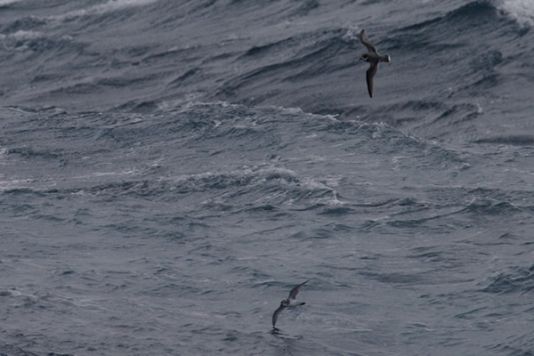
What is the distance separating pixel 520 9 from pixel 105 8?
27.0 meters

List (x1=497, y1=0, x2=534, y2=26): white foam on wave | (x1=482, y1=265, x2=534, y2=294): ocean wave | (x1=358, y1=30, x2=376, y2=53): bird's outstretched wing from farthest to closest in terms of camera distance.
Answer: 1. (x1=497, y1=0, x2=534, y2=26): white foam on wave
2. (x1=482, y1=265, x2=534, y2=294): ocean wave
3. (x1=358, y1=30, x2=376, y2=53): bird's outstretched wing

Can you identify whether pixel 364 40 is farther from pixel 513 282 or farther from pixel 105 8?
pixel 105 8

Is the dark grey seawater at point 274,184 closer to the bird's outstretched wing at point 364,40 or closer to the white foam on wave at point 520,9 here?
the white foam on wave at point 520,9

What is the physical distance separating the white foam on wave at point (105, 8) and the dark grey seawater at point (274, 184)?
20.1 feet

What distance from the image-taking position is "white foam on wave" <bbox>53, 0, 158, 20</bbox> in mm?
75412

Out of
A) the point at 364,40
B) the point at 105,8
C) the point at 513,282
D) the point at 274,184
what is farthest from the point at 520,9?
the point at 105,8

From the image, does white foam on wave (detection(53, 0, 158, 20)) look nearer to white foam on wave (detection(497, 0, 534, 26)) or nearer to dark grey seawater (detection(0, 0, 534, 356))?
dark grey seawater (detection(0, 0, 534, 356))

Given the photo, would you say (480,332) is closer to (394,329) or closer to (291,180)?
(394,329)

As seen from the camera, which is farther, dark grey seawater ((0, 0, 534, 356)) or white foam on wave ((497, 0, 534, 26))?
white foam on wave ((497, 0, 534, 26))

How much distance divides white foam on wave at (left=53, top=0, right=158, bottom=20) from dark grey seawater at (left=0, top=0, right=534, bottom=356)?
6.11 m

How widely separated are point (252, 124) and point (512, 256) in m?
16.3

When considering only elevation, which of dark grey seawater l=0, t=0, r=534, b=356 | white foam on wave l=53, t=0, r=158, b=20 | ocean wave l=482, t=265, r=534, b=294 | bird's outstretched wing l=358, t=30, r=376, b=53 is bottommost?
ocean wave l=482, t=265, r=534, b=294

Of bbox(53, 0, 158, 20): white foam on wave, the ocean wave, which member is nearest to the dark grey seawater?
the ocean wave

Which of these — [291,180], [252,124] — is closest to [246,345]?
[291,180]
